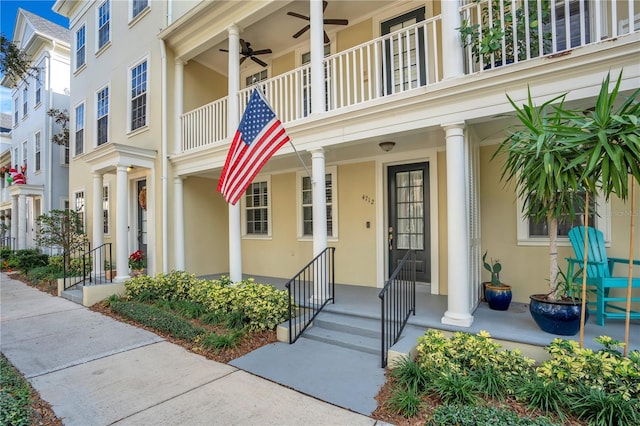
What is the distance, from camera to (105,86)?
10070 mm

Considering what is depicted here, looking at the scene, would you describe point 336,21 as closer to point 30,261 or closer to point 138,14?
point 138,14

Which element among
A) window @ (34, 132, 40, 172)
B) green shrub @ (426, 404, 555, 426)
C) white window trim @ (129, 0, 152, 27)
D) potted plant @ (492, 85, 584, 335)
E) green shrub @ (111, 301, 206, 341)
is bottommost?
green shrub @ (111, 301, 206, 341)

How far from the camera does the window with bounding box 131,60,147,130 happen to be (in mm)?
8609

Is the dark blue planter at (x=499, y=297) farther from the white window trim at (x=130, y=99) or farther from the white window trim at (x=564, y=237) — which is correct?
the white window trim at (x=130, y=99)

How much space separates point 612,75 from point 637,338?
9.60 feet

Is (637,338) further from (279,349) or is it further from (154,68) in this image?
(154,68)

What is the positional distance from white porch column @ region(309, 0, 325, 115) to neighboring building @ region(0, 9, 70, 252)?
43.6 ft

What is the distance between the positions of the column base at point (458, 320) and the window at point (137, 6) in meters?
10.5

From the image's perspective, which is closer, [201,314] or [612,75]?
[612,75]

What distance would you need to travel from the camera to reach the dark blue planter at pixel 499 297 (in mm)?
4656

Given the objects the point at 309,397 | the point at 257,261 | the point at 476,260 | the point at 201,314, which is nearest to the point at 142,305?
the point at 201,314

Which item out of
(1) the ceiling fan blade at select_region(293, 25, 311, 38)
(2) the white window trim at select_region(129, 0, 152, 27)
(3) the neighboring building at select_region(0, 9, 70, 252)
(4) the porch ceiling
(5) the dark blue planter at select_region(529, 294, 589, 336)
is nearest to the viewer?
(5) the dark blue planter at select_region(529, 294, 589, 336)

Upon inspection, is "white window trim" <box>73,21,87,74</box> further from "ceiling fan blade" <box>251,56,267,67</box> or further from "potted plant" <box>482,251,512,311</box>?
"potted plant" <box>482,251,512,311</box>

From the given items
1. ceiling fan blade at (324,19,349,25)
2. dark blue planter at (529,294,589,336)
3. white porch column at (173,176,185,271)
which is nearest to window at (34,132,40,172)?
white porch column at (173,176,185,271)
